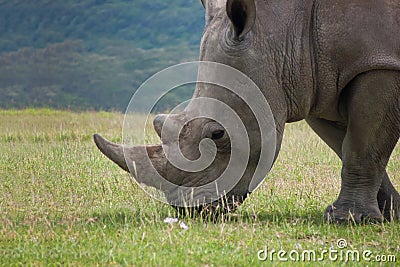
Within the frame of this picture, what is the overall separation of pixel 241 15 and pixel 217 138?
1.13 metres

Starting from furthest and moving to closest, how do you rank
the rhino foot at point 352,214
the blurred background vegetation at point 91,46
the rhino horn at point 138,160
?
1. the blurred background vegetation at point 91,46
2. the rhino foot at point 352,214
3. the rhino horn at point 138,160

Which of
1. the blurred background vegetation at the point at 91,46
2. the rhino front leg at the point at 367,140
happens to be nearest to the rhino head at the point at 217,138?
the rhino front leg at the point at 367,140

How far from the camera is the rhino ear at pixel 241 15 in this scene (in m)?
7.00

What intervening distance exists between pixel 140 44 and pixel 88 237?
278ft

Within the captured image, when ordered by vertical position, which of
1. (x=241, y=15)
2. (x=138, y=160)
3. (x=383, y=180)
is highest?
(x=241, y=15)

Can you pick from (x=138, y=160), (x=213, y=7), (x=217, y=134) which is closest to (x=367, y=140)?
(x=217, y=134)

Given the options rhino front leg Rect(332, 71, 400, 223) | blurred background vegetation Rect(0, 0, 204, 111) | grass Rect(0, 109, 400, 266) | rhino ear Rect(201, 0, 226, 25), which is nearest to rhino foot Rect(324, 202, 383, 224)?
rhino front leg Rect(332, 71, 400, 223)

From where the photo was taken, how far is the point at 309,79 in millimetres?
7492

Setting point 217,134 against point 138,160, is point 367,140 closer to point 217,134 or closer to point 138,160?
point 217,134

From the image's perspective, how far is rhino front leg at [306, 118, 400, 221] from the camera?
828 cm

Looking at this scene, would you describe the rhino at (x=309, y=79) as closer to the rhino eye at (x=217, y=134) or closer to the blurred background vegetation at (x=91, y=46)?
the rhino eye at (x=217, y=134)

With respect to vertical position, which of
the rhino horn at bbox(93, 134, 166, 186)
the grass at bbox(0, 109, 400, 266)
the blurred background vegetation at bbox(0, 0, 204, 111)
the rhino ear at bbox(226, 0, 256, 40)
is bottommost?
the grass at bbox(0, 109, 400, 266)

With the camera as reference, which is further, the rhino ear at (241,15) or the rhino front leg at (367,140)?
the rhino front leg at (367,140)

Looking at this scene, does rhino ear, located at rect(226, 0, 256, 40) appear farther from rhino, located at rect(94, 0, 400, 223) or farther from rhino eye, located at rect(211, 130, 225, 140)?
rhino eye, located at rect(211, 130, 225, 140)
